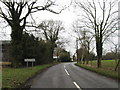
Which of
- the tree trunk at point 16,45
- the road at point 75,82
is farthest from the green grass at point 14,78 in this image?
the tree trunk at point 16,45

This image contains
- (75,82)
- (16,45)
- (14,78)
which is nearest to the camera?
(75,82)

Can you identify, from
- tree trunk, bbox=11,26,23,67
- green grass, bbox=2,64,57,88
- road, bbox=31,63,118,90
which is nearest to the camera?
green grass, bbox=2,64,57,88

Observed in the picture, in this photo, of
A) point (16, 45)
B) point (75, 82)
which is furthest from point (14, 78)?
point (16, 45)

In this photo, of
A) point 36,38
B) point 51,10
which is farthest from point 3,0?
point 36,38

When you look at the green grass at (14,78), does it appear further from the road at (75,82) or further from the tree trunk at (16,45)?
the tree trunk at (16,45)

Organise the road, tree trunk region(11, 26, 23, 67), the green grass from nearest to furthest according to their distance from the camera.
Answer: the green grass
the road
tree trunk region(11, 26, 23, 67)

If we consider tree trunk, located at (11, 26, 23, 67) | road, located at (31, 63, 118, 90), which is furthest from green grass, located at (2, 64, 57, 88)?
tree trunk, located at (11, 26, 23, 67)

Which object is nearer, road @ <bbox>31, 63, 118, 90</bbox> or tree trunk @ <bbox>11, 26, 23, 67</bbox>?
road @ <bbox>31, 63, 118, 90</bbox>

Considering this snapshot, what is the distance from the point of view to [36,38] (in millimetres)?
39719

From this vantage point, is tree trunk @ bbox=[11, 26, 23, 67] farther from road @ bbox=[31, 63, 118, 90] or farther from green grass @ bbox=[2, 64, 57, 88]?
road @ bbox=[31, 63, 118, 90]

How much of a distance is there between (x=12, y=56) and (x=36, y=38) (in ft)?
39.0

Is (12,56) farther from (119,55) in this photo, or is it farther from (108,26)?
(119,55)

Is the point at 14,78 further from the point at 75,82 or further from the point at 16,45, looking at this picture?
the point at 16,45

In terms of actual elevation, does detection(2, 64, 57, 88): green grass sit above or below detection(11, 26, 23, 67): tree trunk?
below
